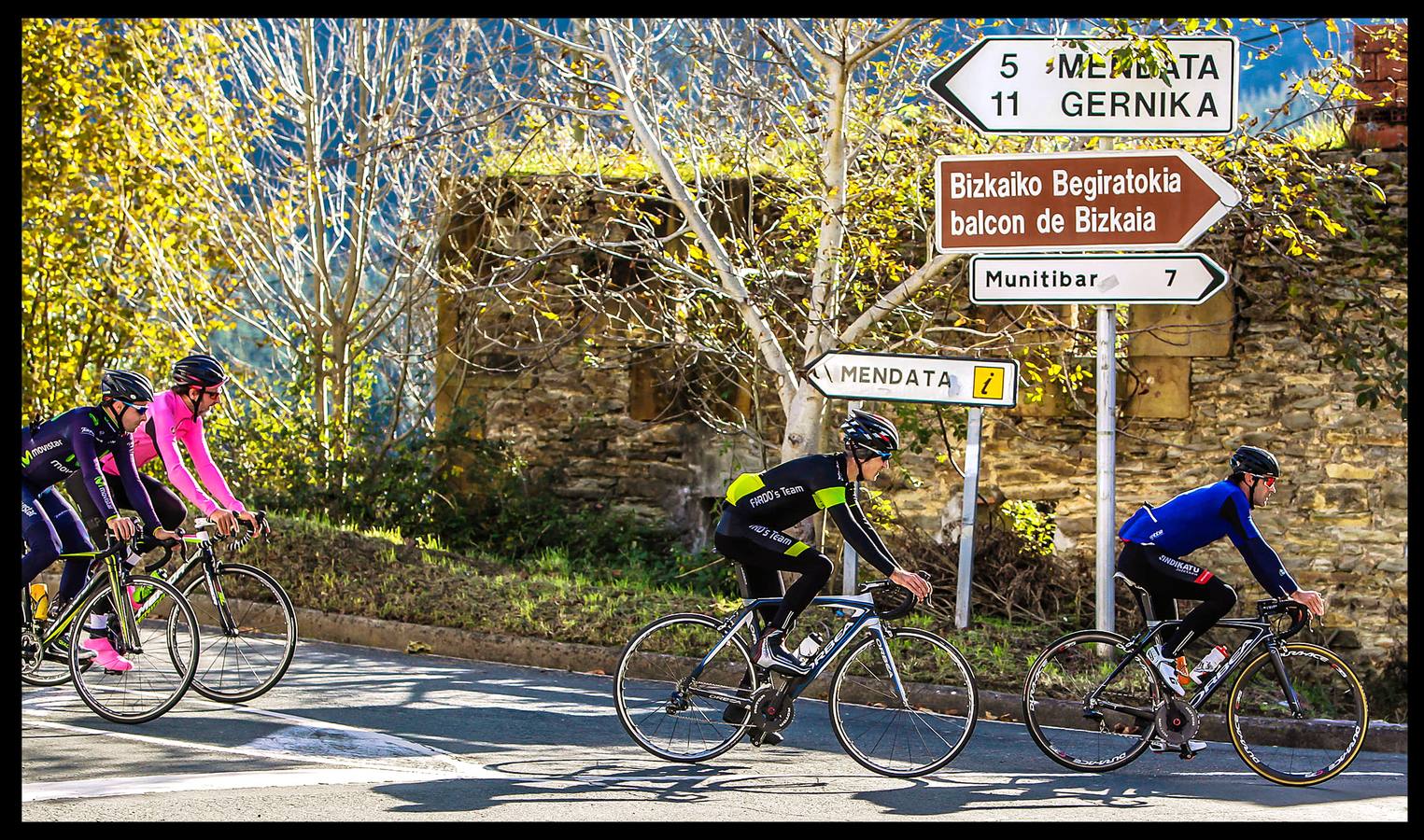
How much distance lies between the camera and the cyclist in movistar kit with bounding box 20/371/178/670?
7520 mm

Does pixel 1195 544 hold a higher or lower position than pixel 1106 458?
lower

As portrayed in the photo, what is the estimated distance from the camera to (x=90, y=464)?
296 inches

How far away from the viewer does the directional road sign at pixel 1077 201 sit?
28.4ft

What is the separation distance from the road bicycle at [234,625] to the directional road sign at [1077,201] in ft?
14.3

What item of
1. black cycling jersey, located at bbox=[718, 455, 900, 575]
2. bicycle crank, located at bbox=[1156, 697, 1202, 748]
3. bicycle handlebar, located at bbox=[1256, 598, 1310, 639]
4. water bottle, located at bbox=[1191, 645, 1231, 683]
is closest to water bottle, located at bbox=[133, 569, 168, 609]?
black cycling jersey, located at bbox=[718, 455, 900, 575]

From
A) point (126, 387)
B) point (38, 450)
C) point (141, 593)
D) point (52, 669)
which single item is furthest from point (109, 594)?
point (52, 669)

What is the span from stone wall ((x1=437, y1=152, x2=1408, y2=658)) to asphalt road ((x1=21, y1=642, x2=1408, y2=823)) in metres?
5.36

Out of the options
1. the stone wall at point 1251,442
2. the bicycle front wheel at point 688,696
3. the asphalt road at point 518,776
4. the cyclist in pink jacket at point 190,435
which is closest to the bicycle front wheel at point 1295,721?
the asphalt road at point 518,776

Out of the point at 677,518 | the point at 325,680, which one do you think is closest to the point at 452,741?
the point at 325,680

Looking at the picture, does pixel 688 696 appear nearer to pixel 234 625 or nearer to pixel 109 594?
pixel 234 625

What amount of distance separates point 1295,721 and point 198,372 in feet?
19.4

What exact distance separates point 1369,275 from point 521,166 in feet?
26.3

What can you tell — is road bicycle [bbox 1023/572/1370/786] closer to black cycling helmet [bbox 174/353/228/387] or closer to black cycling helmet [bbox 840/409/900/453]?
black cycling helmet [bbox 840/409/900/453]
